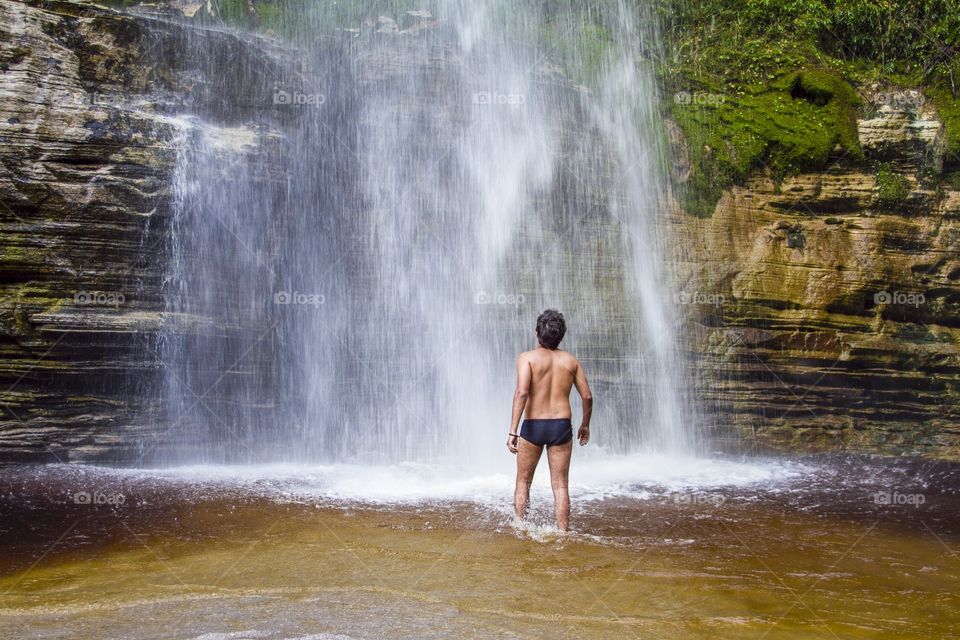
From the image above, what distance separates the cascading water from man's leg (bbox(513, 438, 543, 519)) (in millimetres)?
4282

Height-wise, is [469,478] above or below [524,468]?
below

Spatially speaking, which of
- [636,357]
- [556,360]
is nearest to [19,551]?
[556,360]

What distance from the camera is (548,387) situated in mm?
5465

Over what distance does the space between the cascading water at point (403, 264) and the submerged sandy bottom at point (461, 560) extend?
2.15 m

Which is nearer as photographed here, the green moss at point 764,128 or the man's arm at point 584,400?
the man's arm at point 584,400

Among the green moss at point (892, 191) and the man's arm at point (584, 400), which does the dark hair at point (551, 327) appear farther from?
the green moss at point (892, 191)

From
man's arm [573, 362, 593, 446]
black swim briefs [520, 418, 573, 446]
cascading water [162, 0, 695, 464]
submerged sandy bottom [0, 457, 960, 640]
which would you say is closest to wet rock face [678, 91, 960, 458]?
cascading water [162, 0, 695, 464]

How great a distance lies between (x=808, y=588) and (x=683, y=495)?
3.07 meters

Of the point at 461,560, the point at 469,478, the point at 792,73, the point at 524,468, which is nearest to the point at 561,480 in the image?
the point at 524,468

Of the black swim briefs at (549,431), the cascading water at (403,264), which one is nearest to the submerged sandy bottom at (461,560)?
the black swim briefs at (549,431)

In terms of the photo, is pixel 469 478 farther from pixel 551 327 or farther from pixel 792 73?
pixel 792 73

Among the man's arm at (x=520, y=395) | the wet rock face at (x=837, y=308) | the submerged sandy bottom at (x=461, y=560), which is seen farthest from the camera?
the wet rock face at (x=837, y=308)

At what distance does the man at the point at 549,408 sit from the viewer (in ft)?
17.7

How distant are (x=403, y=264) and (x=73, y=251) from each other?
4193 mm
